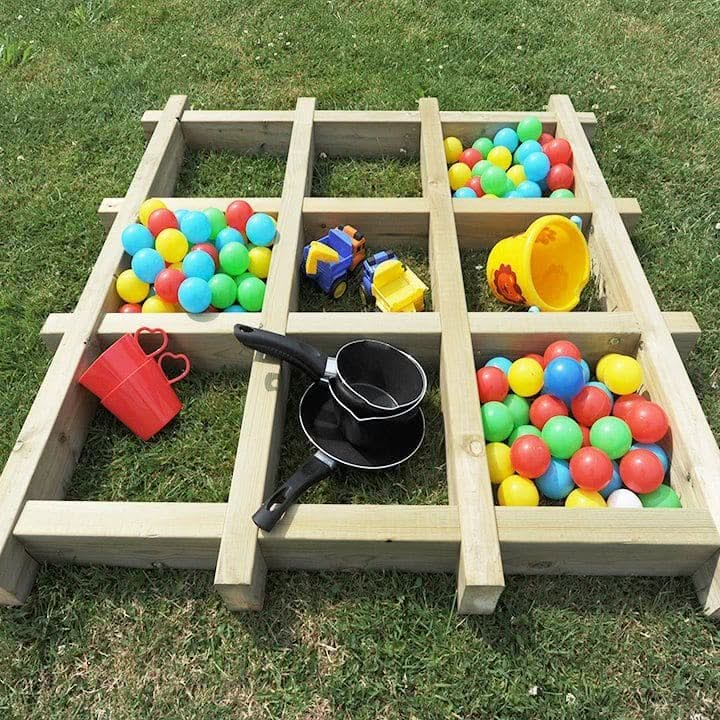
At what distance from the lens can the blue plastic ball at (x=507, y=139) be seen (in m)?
2.71

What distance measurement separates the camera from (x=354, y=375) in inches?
72.6

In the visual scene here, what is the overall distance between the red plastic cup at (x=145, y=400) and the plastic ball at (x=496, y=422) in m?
0.93

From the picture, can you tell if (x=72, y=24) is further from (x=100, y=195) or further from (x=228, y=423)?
(x=228, y=423)

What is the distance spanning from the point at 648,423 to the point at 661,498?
21 cm

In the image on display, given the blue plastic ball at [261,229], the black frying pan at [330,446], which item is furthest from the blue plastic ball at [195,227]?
the black frying pan at [330,446]

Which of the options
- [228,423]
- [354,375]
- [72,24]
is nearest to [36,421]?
[228,423]

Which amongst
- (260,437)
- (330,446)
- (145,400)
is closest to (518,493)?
(330,446)

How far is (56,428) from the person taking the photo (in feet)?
5.75

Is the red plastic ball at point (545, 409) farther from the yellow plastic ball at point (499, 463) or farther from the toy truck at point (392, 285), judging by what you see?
the toy truck at point (392, 285)

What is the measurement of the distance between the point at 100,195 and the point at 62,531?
1703 millimetres

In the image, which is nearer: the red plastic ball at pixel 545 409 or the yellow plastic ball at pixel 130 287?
the red plastic ball at pixel 545 409

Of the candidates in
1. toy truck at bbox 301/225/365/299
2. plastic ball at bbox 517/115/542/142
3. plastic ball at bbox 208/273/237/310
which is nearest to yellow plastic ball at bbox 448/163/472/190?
plastic ball at bbox 517/115/542/142

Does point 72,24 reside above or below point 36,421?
above

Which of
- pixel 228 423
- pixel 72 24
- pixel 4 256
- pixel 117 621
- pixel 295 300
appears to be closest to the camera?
pixel 117 621
